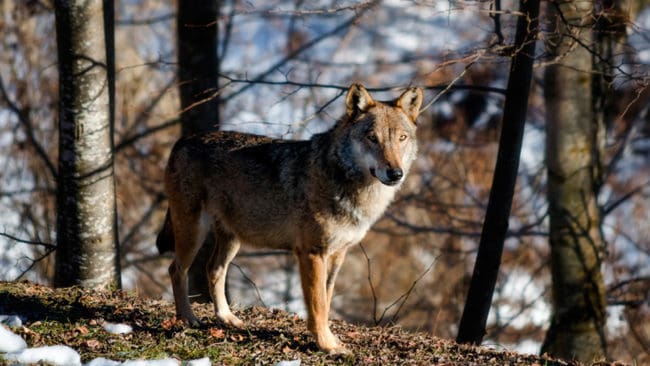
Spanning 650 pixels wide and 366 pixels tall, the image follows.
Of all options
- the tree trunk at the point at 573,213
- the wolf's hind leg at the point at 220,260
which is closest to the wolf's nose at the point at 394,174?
the wolf's hind leg at the point at 220,260

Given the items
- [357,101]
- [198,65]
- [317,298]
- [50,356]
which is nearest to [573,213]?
[198,65]

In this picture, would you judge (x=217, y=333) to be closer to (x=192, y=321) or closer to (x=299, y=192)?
(x=192, y=321)

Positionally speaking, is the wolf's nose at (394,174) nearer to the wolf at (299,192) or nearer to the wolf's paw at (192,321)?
the wolf at (299,192)

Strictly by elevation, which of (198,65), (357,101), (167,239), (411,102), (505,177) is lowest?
(167,239)

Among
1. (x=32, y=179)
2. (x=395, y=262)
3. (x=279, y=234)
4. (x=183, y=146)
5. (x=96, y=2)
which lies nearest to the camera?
(x=279, y=234)

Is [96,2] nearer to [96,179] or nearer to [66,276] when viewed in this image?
[96,179]

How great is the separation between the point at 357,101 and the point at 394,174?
875 millimetres

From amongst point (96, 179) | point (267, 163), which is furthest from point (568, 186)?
point (96, 179)

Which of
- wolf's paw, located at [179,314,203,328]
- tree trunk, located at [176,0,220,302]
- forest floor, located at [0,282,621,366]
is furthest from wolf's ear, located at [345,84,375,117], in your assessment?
tree trunk, located at [176,0,220,302]

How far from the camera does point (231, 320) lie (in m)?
6.15

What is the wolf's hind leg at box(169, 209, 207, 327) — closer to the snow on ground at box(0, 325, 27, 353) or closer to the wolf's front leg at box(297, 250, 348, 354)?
the wolf's front leg at box(297, 250, 348, 354)

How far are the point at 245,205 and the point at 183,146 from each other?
843mm

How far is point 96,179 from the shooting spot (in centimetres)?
704

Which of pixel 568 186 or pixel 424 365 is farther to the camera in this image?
pixel 568 186
